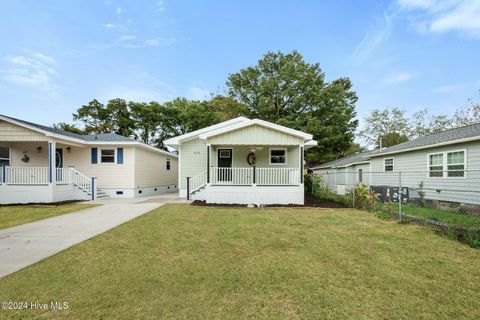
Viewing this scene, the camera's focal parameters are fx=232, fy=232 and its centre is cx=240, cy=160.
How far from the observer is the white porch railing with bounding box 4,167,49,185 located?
1142 centimetres

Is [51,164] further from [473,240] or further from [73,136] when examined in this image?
[473,240]

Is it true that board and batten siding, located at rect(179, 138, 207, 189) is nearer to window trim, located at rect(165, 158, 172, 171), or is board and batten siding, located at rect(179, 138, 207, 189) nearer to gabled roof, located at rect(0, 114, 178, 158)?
gabled roof, located at rect(0, 114, 178, 158)

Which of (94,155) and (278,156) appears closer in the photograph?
(278,156)

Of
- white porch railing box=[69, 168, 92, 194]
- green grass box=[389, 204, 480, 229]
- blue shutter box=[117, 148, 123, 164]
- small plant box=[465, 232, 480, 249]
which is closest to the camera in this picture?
small plant box=[465, 232, 480, 249]

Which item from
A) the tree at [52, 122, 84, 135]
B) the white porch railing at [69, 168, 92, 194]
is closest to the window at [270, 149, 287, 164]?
the white porch railing at [69, 168, 92, 194]

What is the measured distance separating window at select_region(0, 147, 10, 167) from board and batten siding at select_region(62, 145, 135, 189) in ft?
9.79

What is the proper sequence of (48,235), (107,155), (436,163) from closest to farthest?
(48,235) → (436,163) → (107,155)

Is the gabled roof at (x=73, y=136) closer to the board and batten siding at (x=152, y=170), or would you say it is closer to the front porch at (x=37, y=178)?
the front porch at (x=37, y=178)

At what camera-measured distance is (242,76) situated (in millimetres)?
28500

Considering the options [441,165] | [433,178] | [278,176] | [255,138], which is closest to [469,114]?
[441,165]

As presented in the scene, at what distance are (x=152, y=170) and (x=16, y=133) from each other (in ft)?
23.7

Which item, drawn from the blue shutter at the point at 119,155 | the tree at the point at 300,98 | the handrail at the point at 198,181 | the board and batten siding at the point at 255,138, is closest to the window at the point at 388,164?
the board and batten siding at the point at 255,138

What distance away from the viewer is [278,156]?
43.6 ft

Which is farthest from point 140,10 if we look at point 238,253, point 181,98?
point 181,98
